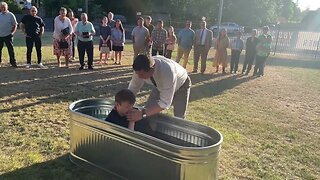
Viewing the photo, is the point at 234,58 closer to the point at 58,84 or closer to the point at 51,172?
the point at 58,84

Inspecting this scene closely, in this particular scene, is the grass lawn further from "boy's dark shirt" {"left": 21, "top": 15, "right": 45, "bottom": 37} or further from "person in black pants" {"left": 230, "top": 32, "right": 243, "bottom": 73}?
"boy's dark shirt" {"left": 21, "top": 15, "right": 45, "bottom": 37}

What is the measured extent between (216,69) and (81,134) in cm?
894

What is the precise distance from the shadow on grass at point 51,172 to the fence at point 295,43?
19.0m

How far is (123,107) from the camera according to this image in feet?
12.7

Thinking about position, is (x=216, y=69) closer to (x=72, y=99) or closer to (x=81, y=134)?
(x=72, y=99)

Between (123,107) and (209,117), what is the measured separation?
11.2ft

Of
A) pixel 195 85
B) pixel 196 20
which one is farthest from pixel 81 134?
pixel 196 20

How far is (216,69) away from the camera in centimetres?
1255

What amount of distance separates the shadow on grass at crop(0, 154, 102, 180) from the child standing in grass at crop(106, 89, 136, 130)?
0.79 meters

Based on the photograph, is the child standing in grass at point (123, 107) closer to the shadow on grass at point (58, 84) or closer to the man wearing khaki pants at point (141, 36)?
the shadow on grass at point (58, 84)

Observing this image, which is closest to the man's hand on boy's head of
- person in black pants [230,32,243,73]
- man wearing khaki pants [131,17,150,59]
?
man wearing khaki pants [131,17,150,59]

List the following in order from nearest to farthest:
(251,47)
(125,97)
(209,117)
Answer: (125,97)
(209,117)
(251,47)

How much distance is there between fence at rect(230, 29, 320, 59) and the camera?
21.4 meters

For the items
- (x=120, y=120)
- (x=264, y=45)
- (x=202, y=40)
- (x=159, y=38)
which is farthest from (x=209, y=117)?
(x=264, y=45)
